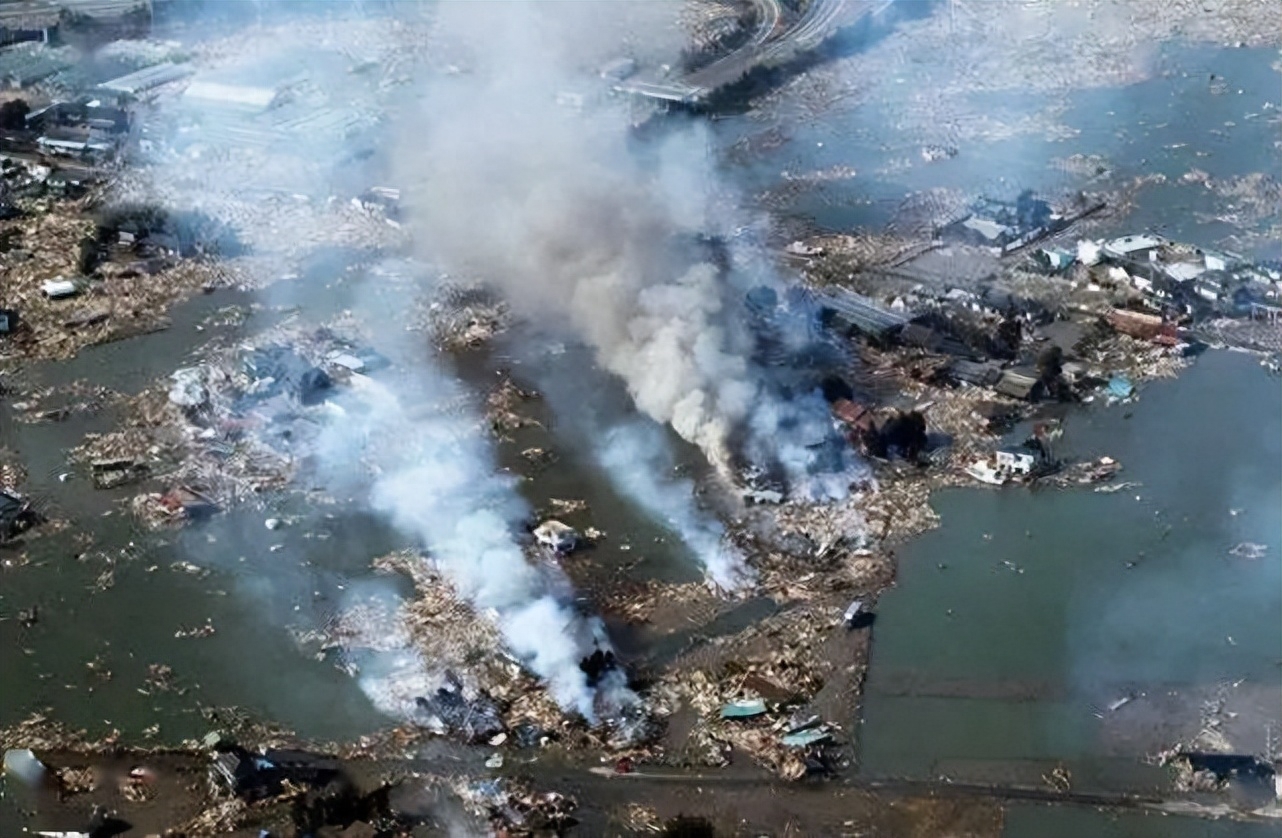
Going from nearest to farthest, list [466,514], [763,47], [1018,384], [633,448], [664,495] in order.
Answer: [466,514]
[664,495]
[633,448]
[1018,384]
[763,47]

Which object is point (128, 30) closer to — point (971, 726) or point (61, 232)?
point (61, 232)

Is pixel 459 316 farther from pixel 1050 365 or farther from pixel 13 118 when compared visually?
pixel 13 118

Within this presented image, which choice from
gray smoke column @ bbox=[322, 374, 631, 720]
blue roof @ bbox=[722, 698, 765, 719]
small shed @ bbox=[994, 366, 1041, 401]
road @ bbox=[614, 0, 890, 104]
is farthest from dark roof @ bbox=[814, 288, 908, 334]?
road @ bbox=[614, 0, 890, 104]

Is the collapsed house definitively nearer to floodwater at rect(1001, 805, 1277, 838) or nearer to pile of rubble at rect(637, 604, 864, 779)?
pile of rubble at rect(637, 604, 864, 779)

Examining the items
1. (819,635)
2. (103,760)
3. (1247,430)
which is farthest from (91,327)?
(1247,430)

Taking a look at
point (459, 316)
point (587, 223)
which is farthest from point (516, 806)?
point (587, 223)

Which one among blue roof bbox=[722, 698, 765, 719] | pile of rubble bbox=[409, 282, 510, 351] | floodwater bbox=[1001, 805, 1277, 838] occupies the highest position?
blue roof bbox=[722, 698, 765, 719]

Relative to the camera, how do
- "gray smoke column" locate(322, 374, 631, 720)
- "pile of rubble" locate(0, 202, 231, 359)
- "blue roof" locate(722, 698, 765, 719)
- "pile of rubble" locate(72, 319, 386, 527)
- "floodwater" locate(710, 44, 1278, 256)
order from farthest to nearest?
"floodwater" locate(710, 44, 1278, 256) < "pile of rubble" locate(0, 202, 231, 359) < "pile of rubble" locate(72, 319, 386, 527) < "gray smoke column" locate(322, 374, 631, 720) < "blue roof" locate(722, 698, 765, 719)
